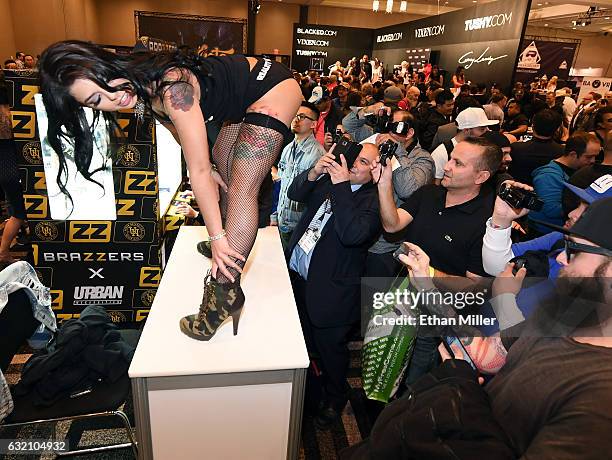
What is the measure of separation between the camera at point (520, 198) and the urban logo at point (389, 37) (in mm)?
11416

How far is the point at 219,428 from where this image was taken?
4.35 feet

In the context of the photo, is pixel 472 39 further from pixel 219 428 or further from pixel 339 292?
pixel 219 428

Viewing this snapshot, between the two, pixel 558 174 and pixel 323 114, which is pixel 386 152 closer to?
pixel 558 174

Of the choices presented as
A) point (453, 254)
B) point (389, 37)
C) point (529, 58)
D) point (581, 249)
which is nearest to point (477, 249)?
point (453, 254)

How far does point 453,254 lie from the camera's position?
1.71 metres

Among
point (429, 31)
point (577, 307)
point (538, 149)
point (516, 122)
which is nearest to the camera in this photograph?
point (577, 307)

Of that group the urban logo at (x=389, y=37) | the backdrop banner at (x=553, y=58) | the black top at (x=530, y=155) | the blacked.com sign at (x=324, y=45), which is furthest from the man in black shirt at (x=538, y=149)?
the blacked.com sign at (x=324, y=45)

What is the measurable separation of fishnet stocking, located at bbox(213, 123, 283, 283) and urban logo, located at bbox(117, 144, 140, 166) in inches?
46.1

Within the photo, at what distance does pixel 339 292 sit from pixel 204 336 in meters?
0.66

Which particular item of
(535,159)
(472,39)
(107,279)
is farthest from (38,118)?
(472,39)

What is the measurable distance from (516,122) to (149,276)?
190 inches
